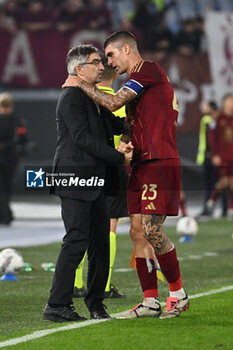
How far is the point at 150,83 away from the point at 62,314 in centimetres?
180

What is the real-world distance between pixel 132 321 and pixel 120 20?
66.9 ft

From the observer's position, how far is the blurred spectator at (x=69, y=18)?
25609mm

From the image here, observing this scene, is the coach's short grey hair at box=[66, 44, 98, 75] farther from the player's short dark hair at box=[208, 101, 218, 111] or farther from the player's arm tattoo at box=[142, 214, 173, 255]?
the player's short dark hair at box=[208, 101, 218, 111]

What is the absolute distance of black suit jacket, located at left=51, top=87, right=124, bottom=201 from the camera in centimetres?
685

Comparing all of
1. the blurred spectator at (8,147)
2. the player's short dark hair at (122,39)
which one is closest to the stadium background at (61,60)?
the blurred spectator at (8,147)

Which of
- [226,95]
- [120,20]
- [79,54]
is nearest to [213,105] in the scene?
[226,95]

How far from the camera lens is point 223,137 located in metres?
19.2

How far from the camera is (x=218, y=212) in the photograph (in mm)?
20734

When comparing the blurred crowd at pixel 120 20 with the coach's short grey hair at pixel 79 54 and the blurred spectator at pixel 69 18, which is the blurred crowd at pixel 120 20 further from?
the coach's short grey hair at pixel 79 54

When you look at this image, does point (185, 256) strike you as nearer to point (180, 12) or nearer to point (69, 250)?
point (69, 250)

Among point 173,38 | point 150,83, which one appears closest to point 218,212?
point 173,38

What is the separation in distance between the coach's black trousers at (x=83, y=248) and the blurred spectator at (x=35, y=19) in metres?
19.1

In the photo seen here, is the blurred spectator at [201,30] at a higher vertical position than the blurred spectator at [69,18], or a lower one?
lower

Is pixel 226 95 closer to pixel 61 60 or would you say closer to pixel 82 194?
pixel 61 60
